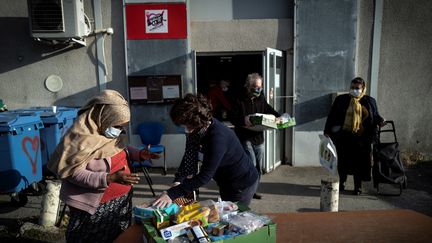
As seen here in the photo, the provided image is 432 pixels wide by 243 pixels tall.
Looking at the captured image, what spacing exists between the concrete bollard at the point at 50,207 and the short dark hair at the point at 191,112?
247cm

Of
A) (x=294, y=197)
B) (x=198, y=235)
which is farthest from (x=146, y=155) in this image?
(x=294, y=197)

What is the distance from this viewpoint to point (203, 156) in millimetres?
2105

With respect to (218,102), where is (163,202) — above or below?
below

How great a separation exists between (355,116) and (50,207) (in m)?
4.02

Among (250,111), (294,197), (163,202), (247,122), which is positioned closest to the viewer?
(163,202)

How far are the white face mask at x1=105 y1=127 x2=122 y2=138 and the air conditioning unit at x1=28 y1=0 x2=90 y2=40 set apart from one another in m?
3.88

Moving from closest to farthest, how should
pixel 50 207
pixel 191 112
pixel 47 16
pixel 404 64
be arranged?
pixel 191 112 < pixel 50 207 < pixel 47 16 < pixel 404 64

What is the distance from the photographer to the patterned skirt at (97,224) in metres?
2.03

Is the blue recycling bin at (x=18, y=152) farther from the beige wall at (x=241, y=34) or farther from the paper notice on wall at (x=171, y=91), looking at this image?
the beige wall at (x=241, y=34)

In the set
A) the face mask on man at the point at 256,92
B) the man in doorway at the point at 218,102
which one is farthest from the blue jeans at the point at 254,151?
the man in doorway at the point at 218,102

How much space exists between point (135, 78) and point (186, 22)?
1347 millimetres

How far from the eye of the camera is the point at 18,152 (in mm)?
4086

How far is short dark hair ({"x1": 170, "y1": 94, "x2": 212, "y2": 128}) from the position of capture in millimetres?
2031

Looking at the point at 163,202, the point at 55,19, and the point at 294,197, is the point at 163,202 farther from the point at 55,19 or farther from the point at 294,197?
the point at 55,19
